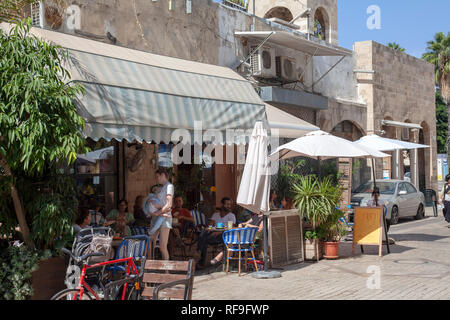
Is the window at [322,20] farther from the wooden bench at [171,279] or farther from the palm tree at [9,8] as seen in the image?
the wooden bench at [171,279]

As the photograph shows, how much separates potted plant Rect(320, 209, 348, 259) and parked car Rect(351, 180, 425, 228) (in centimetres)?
638

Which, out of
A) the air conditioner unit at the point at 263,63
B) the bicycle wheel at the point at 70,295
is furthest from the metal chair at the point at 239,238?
the air conditioner unit at the point at 263,63

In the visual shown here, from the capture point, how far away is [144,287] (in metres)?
5.59

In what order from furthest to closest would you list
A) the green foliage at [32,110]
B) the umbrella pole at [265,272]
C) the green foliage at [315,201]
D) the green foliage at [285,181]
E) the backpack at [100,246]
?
the green foliage at [285,181], the green foliage at [315,201], the umbrella pole at [265,272], the backpack at [100,246], the green foliage at [32,110]

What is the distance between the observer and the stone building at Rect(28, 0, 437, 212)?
11.7 m

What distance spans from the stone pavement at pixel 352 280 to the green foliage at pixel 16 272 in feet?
7.33

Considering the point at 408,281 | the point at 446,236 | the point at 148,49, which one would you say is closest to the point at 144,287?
the point at 408,281

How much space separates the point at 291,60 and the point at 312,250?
7917mm

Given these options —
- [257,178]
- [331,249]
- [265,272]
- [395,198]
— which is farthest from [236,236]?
[395,198]

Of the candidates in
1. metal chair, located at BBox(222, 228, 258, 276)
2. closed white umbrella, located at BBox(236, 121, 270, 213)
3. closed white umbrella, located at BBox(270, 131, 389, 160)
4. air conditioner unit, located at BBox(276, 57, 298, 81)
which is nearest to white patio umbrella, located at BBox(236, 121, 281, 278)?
closed white umbrella, located at BBox(236, 121, 270, 213)

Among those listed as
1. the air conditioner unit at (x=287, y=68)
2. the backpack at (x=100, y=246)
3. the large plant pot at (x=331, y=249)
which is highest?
the air conditioner unit at (x=287, y=68)

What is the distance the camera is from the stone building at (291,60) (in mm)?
11688

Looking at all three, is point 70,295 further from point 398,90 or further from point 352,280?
point 398,90
